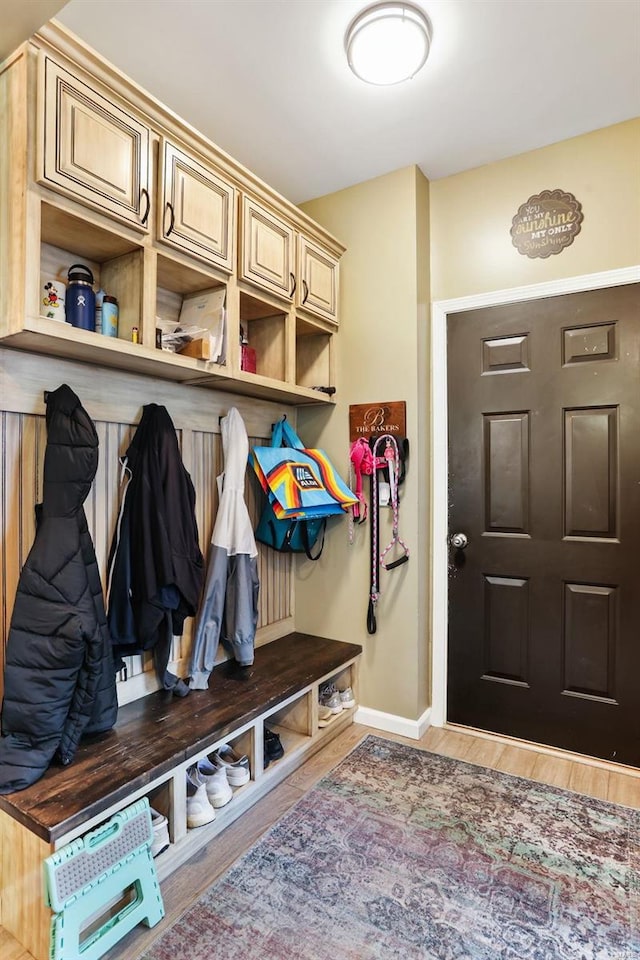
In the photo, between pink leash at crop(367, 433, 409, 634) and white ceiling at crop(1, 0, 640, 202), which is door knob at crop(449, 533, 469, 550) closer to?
pink leash at crop(367, 433, 409, 634)

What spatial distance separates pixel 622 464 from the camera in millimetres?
2309

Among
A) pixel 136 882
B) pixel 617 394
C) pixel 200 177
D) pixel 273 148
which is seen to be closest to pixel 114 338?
pixel 200 177

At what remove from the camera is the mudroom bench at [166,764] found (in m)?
1.39

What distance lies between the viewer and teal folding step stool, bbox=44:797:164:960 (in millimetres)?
1323

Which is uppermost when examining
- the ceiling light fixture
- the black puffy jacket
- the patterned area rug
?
the ceiling light fixture

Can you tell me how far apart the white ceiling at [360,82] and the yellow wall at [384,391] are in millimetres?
237

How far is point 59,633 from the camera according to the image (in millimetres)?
1527

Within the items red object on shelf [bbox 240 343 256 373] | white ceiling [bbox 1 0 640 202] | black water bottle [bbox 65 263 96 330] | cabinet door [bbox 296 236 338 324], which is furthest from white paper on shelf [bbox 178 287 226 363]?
white ceiling [bbox 1 0 640 202]

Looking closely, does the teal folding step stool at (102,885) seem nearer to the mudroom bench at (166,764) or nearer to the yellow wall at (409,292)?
the mudroom bench at (166,764)

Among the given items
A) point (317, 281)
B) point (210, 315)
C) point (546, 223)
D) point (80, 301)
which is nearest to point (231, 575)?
point (210, 315)

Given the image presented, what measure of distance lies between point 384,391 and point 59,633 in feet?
5.97

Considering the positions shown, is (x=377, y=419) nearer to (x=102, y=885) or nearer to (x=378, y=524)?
(x=378, y=524)

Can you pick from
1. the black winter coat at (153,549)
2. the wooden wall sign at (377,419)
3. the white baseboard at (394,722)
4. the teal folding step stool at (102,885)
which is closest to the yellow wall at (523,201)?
the wooden wall sign at (377,419)

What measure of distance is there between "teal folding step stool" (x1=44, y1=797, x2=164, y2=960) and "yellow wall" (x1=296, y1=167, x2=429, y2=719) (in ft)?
4.64
